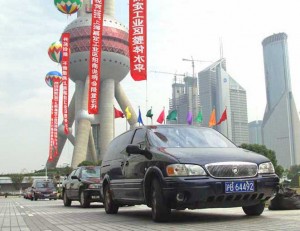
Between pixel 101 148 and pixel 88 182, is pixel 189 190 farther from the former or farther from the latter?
pixel 101 148

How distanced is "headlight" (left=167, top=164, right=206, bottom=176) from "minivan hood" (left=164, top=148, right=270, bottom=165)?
0.07 meters

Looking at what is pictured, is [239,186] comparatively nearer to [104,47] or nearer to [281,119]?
[104,47]

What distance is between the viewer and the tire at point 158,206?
7699 mm

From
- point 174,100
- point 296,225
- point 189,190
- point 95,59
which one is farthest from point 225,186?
point 174,100

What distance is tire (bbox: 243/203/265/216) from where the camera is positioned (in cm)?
845

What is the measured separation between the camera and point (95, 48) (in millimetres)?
40938

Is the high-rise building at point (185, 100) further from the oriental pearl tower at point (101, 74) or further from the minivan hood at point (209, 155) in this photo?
the minivan hood at point (209, 155)

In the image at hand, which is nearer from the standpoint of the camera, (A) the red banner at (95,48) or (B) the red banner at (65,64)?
(A) the red banner at (95,48)

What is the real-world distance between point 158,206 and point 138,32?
2125 centimetres

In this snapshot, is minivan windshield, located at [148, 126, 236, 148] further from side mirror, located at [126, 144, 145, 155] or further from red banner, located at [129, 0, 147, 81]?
red banner, located at [129, 0, 147, 81]

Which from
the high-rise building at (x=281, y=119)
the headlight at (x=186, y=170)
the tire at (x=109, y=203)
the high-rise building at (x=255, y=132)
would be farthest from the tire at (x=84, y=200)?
the high-rise building at (x=255, y=132)

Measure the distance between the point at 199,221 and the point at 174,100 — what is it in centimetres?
6816

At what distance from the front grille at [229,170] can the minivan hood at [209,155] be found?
10 cm

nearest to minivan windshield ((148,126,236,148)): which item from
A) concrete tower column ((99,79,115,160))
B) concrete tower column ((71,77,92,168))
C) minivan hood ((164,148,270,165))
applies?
minivan hood ((164,148,270,165))
